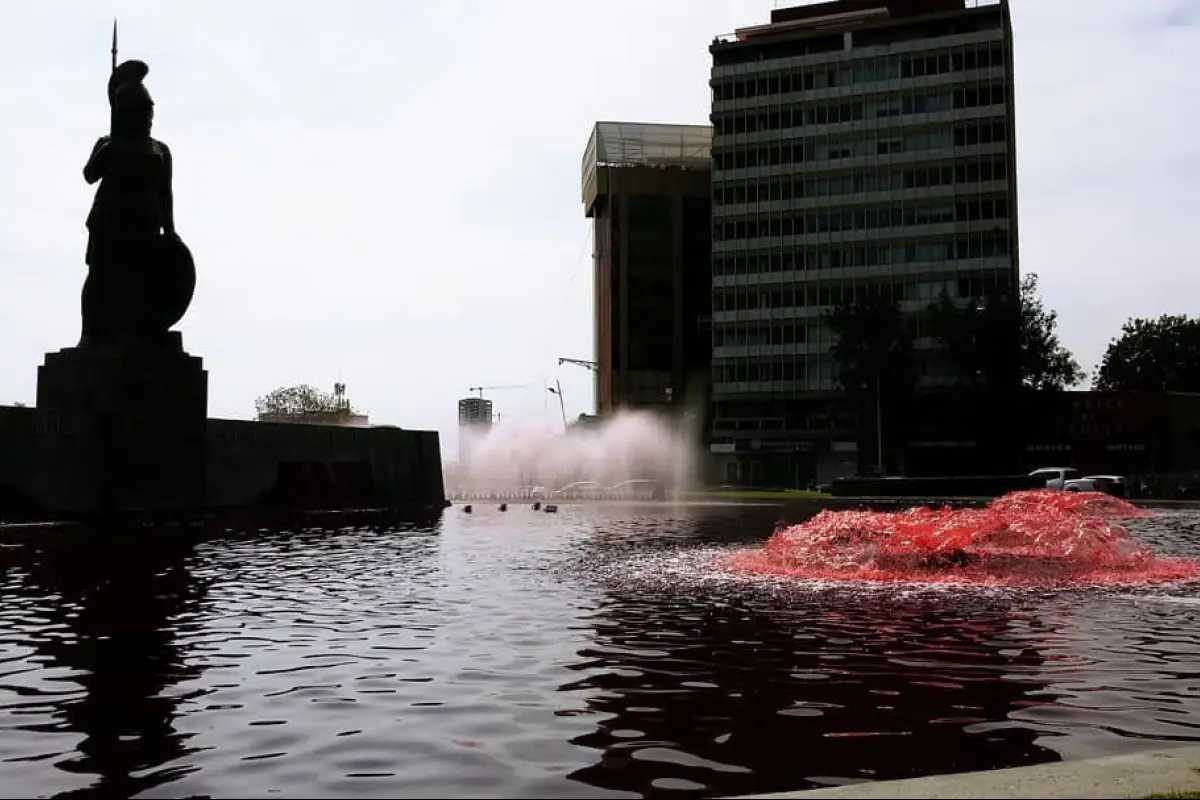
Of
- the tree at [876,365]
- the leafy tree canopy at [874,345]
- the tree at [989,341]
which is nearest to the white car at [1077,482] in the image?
the tree at [989,341]

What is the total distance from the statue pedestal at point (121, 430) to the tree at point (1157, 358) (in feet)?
316

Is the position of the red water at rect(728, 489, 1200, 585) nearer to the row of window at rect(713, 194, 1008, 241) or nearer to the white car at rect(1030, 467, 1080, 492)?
the white car at rect(1030, 467, 1080, 492)

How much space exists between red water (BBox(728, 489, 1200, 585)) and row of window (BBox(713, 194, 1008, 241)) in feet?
303

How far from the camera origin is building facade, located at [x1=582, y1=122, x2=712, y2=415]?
140 m

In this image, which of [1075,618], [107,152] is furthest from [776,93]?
[1075,618]

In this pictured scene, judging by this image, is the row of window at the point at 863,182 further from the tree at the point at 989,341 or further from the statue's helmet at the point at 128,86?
the statue's helmet at the point at 128,86

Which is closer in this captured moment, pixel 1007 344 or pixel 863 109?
pixel 1007 344

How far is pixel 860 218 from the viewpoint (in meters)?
115

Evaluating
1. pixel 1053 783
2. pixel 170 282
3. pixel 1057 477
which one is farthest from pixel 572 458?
pixel 1053 783

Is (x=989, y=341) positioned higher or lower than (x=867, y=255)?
lower

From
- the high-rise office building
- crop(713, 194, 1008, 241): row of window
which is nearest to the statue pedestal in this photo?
the high-rise office building

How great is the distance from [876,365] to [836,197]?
1340 inches

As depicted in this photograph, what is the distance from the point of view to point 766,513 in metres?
49.3

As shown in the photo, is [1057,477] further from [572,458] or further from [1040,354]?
[572,458]
